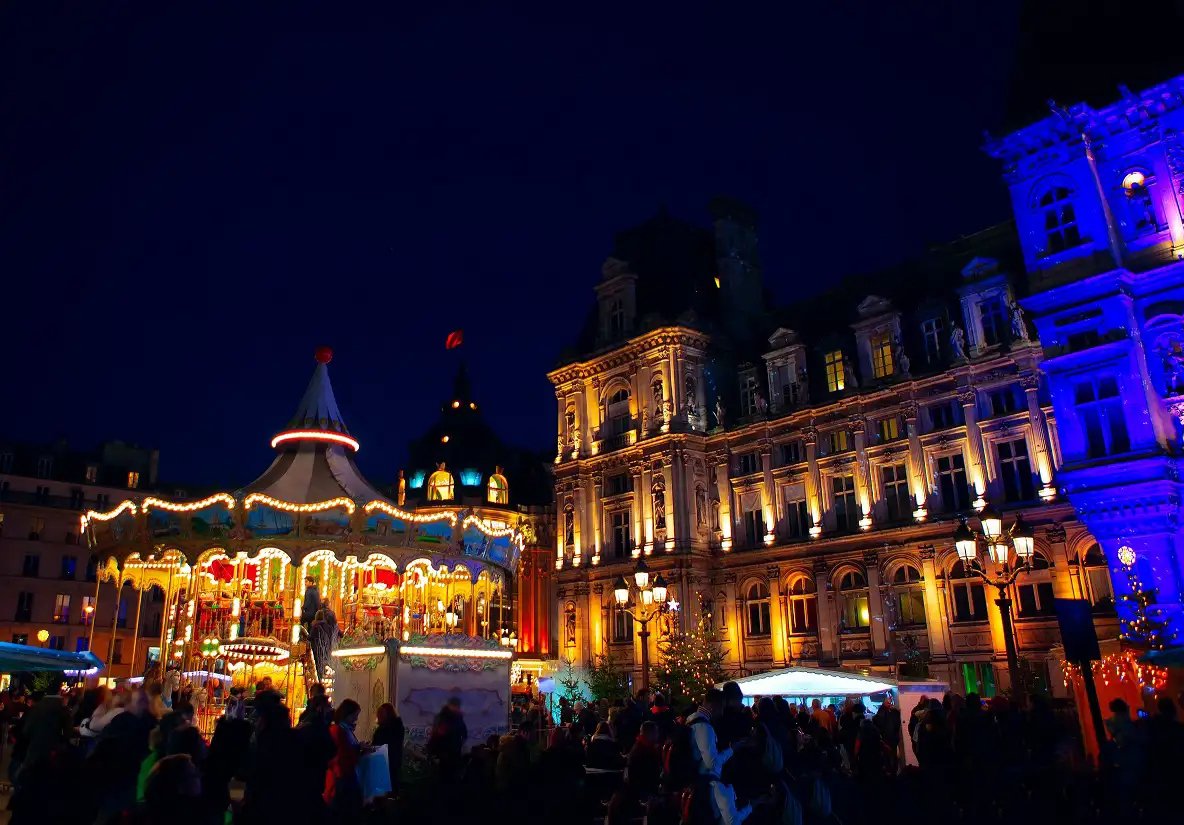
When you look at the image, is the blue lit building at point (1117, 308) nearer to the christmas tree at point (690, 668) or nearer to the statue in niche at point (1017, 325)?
the statue in niche at point (1017, 325)

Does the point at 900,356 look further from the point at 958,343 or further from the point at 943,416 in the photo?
the point at 943,416

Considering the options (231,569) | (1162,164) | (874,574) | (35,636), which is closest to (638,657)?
(874,574)

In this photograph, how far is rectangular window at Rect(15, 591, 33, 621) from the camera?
51.6m

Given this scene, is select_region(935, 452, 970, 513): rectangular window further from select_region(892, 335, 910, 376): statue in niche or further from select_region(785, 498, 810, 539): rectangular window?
select_region(785, 498, 810, 539): rectangular window

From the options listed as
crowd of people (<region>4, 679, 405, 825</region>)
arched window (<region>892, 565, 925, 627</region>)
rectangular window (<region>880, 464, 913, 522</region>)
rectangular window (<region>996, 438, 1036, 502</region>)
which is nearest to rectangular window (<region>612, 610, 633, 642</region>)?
arched window (<region>892, 565, 925, 627</region>)

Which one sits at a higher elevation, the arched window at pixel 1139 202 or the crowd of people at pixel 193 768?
the arched window at pixel 1139 202

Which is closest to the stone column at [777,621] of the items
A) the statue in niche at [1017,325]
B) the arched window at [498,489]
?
the statue in niche at [1017,325]

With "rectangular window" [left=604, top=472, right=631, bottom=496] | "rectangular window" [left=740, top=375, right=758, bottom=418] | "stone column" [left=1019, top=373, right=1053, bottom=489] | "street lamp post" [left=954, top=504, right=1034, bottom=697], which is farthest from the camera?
"rectangular window" [left=604, top=472, right=631, bottom=496]

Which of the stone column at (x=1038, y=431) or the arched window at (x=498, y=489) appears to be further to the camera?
the arched window at (x=498, y=489)

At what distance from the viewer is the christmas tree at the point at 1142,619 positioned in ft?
67.6

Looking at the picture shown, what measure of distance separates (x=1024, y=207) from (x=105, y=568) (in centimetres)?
2822

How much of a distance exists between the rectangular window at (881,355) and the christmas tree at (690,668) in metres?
12.2

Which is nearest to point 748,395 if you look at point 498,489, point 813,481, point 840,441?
point 840,441

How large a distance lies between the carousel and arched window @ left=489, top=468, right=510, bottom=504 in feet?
91.0
